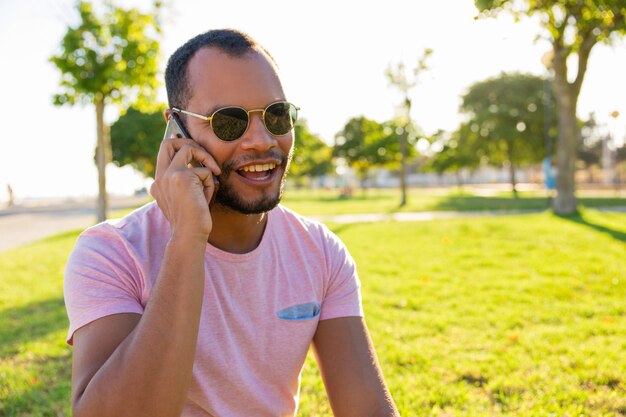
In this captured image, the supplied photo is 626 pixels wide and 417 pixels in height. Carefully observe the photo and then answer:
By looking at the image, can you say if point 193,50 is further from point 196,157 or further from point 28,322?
point 28,322

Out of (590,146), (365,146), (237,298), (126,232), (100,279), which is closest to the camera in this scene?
(100,279)

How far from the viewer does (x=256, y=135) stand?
7.57 ft

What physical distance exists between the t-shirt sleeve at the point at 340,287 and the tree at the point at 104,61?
14572mm

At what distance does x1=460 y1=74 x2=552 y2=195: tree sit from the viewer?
1674 inches

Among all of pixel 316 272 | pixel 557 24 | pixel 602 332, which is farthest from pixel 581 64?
pixel 316 272

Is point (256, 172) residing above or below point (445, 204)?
above

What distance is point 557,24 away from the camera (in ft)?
45.7

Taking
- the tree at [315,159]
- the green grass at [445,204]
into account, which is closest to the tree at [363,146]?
the tree at [315,159]

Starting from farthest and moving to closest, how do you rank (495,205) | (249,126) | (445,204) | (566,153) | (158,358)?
(445,204) → (495,205) → (566,153) → (249,126) → (158,358)

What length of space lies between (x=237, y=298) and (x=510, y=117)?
4457 cm

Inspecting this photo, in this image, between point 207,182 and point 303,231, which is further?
point 303,231

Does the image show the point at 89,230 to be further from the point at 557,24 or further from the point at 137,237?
the point at 557,24

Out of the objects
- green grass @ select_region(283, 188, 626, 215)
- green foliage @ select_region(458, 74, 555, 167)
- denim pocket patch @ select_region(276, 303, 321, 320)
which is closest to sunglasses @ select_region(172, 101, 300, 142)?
denim pocket patch @ select_region(276, 303, 321, 320)

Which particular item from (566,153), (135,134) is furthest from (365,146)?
(566,153)
